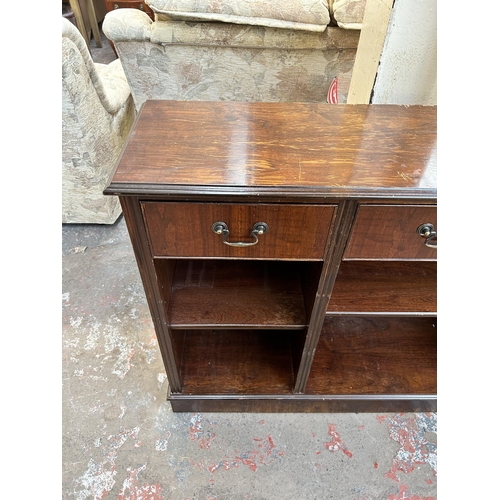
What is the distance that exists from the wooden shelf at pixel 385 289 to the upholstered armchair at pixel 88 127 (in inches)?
42.6

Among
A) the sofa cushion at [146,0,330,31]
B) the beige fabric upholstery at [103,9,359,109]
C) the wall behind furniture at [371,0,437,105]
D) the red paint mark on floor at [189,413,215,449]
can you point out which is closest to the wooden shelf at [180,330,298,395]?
the red paint mark on floor at [189,413,215,449]

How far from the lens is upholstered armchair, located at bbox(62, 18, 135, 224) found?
1.25 metres

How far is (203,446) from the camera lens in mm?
1122

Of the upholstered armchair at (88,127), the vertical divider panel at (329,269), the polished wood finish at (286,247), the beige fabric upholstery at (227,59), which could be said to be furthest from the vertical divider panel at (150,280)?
the beige fabric upholstery at (227,59)

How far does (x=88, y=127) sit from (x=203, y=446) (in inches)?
47.7

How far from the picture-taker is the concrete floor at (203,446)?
1.05m

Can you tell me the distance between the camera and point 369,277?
3.20ft

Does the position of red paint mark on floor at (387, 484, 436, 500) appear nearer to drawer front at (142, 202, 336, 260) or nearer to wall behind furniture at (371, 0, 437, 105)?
drawer front at (142, 202, 336, 260)

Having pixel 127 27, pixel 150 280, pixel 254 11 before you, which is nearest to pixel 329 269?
pixel 150 280

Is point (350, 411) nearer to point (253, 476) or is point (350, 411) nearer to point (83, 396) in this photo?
point (253, 476)

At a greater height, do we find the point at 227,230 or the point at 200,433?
the point at 227,230

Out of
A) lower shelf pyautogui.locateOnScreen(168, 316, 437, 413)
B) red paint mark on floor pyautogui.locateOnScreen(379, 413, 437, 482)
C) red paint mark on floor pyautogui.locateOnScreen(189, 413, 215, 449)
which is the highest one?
lower shelf pyautogui.locateOnScreen(168, 316, 437, 413)

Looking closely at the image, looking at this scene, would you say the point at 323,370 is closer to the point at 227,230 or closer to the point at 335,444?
the point at 335,444
